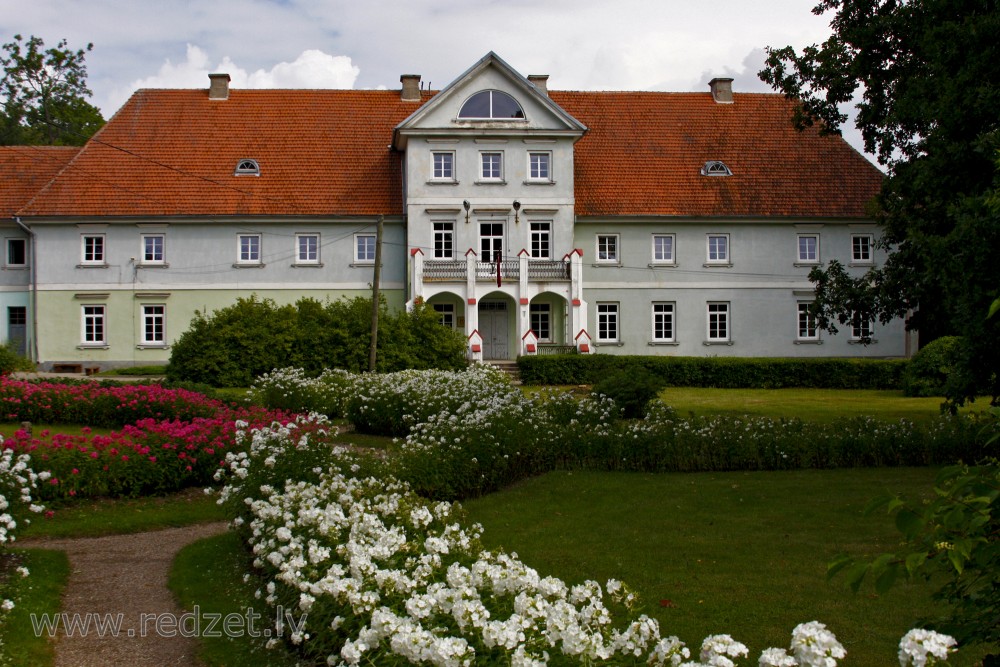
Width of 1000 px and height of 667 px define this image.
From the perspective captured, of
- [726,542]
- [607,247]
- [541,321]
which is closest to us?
[726,542]

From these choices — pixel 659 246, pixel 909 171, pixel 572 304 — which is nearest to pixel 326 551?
pixel 909 171

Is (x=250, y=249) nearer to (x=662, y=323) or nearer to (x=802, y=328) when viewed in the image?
(x=662, y=323)

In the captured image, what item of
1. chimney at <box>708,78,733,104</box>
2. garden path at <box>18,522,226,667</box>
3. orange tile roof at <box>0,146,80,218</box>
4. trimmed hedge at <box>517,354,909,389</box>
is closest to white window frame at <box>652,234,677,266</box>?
trimmed hedge at <box>517,354,909,389</box>

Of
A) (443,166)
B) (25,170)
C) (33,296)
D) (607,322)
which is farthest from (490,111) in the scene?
(25,170)

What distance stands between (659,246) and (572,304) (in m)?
4.70

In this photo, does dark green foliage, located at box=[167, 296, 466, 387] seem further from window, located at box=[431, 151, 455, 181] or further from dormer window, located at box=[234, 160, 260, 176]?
dormer window, located at box=[234, 160, 260, 176]

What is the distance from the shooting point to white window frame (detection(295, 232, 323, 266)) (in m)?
34.0

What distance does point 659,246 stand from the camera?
35031 mm

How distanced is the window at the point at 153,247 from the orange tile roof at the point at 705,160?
15314 millimetres

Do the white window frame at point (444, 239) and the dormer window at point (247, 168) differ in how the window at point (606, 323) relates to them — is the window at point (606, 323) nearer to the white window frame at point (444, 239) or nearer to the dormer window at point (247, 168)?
the white window frame at point (444, 239)

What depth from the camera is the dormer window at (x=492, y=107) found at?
33.2 m

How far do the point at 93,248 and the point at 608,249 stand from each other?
18825mm

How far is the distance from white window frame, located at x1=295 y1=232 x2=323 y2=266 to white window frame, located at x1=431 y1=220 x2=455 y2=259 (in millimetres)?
4291

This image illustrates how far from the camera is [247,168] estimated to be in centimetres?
3500
